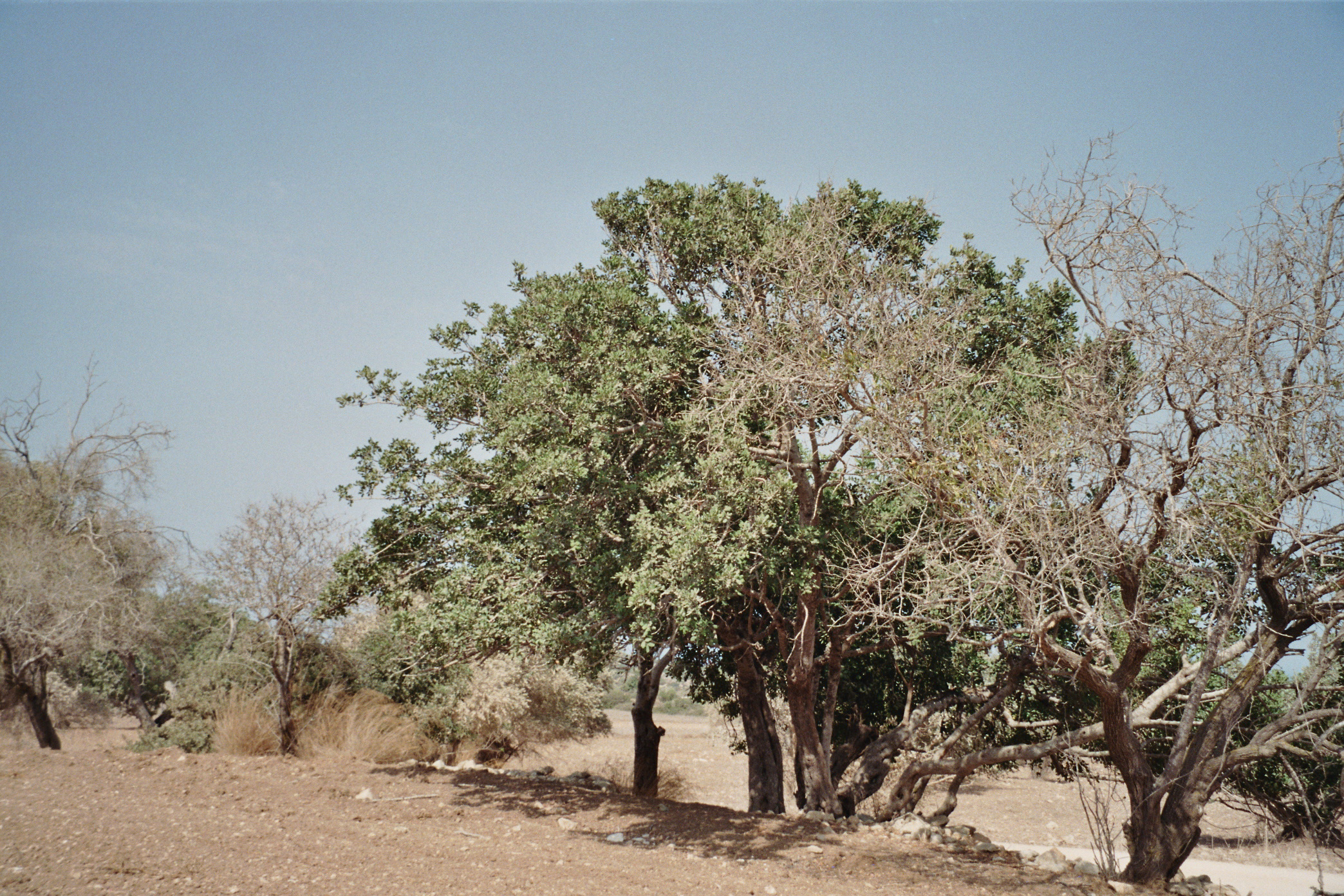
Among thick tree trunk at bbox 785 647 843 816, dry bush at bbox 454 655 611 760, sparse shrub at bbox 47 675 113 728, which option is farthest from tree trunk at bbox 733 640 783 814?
sparse shrub at bbox 47 675 113 728

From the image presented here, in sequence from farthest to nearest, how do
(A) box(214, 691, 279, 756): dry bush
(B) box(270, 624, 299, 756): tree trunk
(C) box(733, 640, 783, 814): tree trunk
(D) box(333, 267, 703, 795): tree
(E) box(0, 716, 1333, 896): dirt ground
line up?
(B) box(270, 624, 299, 756): tree trunk < (A) box(214, 691, 279, 756): dry bush < (C) box(733, 640, 783, 814): tree trunk < (D) box(333, 267, 703, 795): tree < (E) box(0, 716, 1333, 896): dirt ground

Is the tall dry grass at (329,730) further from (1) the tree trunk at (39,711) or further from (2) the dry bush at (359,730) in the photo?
(1) the tree trunk at (39,711)

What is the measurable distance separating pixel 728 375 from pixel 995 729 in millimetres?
6958

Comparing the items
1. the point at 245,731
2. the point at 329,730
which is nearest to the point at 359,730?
the point at 329,730

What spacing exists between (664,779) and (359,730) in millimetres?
5554

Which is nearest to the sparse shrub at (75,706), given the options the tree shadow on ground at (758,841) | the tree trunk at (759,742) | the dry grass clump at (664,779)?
the dry grass clump at (664,779)

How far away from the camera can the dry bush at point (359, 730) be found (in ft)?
45.2

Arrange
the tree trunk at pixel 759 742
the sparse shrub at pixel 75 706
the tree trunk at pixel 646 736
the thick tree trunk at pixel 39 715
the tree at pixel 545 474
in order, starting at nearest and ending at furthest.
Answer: the tree at pixel 545 474 → the tree trunk at pixel 759 742 → the tree trunk at pixel 646 736 → the thick tree trunk at pixel 39 715 → the sparse shrub at pixel 75 706

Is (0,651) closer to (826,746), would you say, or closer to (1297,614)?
(826,746)

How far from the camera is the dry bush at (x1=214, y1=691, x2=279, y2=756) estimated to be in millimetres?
13258

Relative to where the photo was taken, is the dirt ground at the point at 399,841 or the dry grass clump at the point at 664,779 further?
the dry grass clump at the point at 664,779

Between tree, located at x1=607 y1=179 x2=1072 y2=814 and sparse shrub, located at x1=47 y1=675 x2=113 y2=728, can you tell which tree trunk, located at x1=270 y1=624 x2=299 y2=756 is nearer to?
tree, located at x1=607 y1=179 x2=1072 y2=814

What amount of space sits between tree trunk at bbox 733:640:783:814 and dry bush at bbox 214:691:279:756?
8.05 m

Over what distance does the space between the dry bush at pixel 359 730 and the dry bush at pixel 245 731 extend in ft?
1.79
